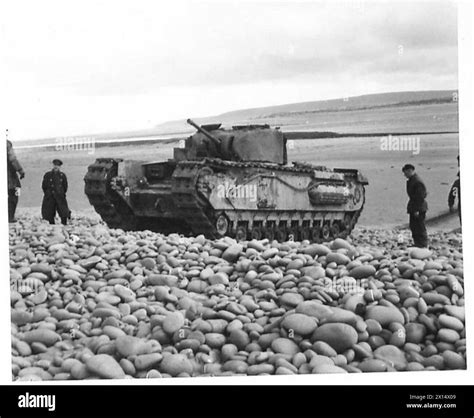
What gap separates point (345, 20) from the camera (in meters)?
6.00

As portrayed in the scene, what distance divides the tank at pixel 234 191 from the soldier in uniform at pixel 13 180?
485 millimetres

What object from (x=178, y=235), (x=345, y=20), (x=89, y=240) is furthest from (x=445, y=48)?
(x=89, y=240)

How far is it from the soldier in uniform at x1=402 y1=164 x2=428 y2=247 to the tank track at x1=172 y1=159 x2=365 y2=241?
377 millimetres

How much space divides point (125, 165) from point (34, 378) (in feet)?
5.69

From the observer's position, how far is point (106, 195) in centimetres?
639

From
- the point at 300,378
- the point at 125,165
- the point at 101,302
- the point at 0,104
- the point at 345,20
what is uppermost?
the point at 345,20

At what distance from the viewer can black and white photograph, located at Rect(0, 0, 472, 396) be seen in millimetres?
5660

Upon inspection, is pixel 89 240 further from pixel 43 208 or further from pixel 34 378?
pixel 34 378

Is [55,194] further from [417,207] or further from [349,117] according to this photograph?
[417,207]

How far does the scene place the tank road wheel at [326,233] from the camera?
639cm

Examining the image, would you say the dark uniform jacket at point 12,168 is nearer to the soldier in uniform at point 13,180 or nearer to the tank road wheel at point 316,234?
the soldier in uniform at point 13,180

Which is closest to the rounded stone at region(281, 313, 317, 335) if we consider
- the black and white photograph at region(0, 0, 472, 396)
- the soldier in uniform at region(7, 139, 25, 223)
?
the black and white photograph at region(0, 0, 472, 396)

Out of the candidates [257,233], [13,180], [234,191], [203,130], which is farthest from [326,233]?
[13,180]

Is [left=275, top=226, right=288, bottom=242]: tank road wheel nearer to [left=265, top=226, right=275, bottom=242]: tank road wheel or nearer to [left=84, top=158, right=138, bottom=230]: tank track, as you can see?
[left=265, top=226, right=275, bottom=242]: tank road wheel
